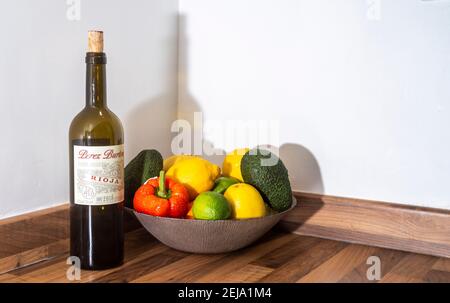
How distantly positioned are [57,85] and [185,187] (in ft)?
0.93

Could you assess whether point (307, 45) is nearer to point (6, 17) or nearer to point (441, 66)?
point (441, 66)

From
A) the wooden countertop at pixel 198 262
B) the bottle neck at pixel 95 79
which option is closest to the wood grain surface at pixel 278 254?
the wooden countertop at pixel 198 262

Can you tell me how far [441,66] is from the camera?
98cm

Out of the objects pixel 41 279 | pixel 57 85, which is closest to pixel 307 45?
pixel 57 85

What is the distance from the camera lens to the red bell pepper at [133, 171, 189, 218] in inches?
36.3

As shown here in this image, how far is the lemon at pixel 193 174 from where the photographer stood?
986 millimetres

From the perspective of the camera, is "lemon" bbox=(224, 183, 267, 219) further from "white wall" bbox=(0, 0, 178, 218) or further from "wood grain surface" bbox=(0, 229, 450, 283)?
"white wall" bbox=(0, 0, 178, 218)

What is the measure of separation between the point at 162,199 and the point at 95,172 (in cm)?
14

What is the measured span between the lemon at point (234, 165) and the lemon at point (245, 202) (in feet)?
0.32

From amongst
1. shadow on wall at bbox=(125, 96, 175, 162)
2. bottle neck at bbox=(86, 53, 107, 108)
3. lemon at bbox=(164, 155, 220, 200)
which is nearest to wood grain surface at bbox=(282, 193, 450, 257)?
lemon at bbox=(164, 155, 220, 200)

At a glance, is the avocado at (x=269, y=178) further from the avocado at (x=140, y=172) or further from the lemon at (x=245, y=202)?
the avocado at (x=140, y=172)

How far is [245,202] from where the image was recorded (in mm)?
941

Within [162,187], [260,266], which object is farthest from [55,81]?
[260,266]

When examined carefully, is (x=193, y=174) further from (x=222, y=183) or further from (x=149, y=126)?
(x=149, y=126)
